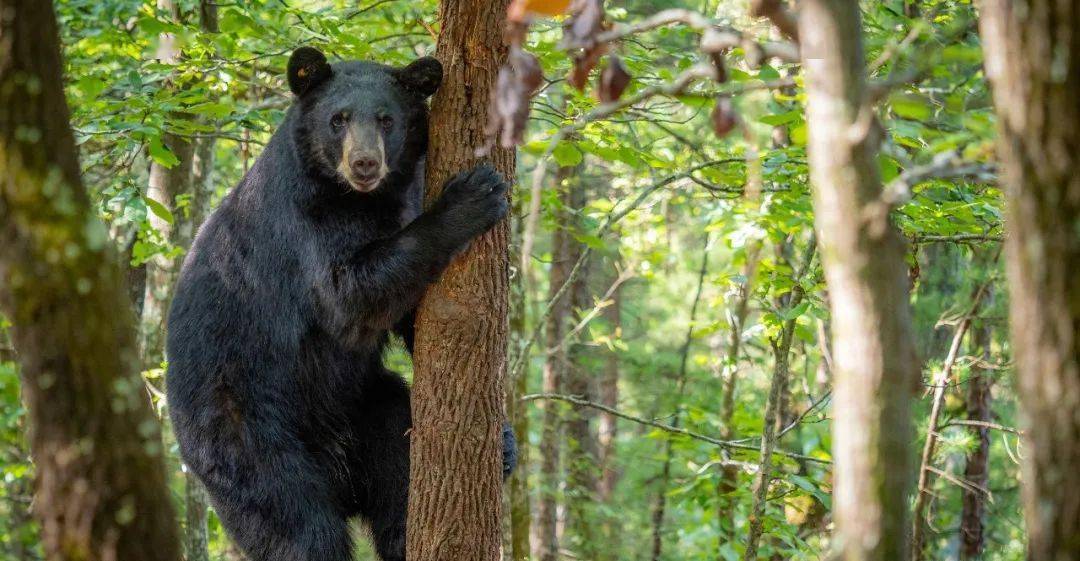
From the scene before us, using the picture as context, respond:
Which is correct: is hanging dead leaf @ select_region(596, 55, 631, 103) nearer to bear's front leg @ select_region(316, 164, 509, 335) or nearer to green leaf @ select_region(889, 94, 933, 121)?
green leaf @ select_region(889, 94, 933, 121)

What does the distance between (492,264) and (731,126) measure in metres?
2.14

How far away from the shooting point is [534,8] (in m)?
2.16

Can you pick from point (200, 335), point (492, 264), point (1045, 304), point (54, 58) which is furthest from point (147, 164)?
point (1045, 304)

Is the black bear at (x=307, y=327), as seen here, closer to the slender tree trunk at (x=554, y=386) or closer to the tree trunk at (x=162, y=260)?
the tree trunk at (x=162, y=260)

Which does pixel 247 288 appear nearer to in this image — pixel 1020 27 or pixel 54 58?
pixel 54 58

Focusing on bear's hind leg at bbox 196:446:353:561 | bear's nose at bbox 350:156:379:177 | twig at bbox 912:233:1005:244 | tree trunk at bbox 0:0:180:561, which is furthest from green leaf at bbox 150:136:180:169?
twig at bbox 912:233:1005:244

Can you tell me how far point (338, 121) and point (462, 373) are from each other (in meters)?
1.74

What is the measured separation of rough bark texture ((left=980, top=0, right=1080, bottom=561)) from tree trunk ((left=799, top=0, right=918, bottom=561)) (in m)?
0.23

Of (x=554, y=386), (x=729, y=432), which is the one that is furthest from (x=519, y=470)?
(x=554, y=386)

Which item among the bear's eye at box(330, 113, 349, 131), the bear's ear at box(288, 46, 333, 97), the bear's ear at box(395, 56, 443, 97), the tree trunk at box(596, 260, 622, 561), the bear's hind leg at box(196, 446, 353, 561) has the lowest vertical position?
the tree trunk at box(596, 260, 622, 561)

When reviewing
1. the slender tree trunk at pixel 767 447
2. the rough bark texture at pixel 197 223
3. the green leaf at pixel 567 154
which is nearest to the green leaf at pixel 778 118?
the green leaf at pixel 567 154

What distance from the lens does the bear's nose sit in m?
4.59

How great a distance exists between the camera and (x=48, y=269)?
2.34 m

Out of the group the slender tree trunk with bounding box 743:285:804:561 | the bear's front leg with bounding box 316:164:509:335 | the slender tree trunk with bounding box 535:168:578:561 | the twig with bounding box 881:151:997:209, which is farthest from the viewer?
the slender tree trunk with bounding box 535:168:578:561
